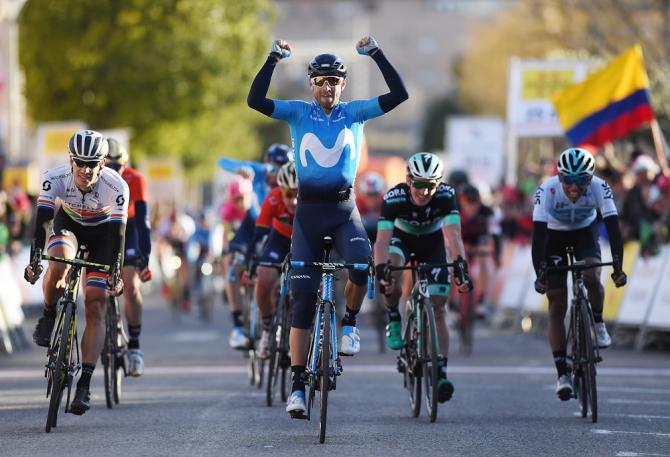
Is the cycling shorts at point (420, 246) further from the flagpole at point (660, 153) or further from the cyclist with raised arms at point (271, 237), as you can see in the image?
the flagpole at point (660, 153)

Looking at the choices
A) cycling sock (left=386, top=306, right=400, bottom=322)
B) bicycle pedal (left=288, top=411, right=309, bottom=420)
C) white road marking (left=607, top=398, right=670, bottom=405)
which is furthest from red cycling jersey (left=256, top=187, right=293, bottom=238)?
bicycle pedal (left=288, top=411, right=309, bottom=420)

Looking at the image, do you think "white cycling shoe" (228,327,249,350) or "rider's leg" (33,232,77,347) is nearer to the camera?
"rider's leg" (33,232,77,347)

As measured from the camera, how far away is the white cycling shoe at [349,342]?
1080 centimetres

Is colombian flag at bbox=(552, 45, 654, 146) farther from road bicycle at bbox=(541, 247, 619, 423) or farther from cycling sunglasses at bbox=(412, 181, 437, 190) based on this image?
cycling sunglasses at bbox=(412, 181, 437, 190)

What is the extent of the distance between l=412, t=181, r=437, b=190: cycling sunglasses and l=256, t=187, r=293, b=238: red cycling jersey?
6.74 feet

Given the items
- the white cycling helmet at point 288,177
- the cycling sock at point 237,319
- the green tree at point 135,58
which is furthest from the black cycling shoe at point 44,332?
the green tree at point 135,58

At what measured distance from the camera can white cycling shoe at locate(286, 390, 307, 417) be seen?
34.4ft

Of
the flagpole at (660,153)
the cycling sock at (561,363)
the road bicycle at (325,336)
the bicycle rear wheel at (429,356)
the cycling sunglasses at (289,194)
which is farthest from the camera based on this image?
the flagpole at (660,153)

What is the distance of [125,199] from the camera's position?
11.4 m

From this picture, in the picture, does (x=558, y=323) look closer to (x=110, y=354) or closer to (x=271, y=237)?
(x=271, y=237)

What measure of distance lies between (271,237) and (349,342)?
11.4 ft

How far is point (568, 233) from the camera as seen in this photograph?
493 inches

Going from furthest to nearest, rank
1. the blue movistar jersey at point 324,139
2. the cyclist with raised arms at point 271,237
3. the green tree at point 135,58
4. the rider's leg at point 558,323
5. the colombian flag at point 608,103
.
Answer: the green tree at point 135,58 → the colombian flag at point 608,103 → the cyclist with raised arms at point 271,237 → the rider's leg at point 558,323 → the blue movistar jersey at point 324,139

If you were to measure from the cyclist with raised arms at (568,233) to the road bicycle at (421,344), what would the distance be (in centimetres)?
81
